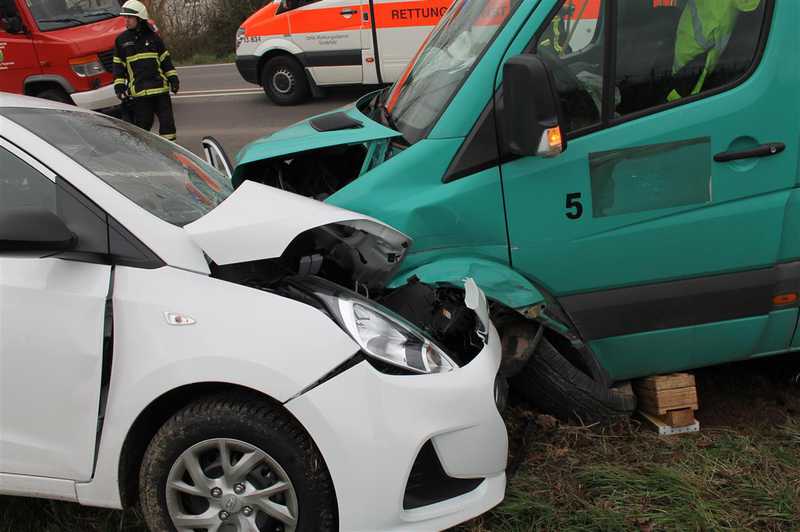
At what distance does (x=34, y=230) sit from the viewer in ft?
7.56

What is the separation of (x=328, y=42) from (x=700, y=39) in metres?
8.89

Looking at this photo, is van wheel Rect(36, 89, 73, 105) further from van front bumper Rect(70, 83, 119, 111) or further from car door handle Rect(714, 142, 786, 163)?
car door handle Rect(714, 142, 786, 163)

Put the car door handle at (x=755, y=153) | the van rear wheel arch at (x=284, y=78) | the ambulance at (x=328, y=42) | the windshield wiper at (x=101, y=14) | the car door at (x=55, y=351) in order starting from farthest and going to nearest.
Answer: the van rear wheel arch at (x=284, y=78) → the windshield wiper at (x=101, y=14) → the ambulance at (x=328, y=42) → the car door handle at (x=755, y=153) → the car door at (x=55, y=351)

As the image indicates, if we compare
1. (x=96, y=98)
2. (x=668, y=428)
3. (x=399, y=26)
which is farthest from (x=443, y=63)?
(x=96, y=98)

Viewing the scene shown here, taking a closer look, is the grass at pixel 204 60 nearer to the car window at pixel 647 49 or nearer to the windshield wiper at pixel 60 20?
the windshield wiper at pixel 60 20

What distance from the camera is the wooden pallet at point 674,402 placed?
125 inches

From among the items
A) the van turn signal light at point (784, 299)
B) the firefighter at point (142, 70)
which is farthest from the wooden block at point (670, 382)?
the firefighter at point (142, 70)

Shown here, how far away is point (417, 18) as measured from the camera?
415 inches

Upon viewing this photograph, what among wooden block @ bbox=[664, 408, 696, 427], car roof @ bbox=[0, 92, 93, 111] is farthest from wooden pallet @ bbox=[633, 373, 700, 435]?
car roof @ bbox=[0, 92, 93, 111]

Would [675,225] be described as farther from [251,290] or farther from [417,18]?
[417,18]

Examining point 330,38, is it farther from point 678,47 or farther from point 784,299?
point 784,299

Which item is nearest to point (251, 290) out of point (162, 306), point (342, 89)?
point (162, 306)

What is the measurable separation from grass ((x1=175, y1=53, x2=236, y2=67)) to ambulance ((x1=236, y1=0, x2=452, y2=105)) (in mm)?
8137

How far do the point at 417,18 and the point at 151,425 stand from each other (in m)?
9.04
